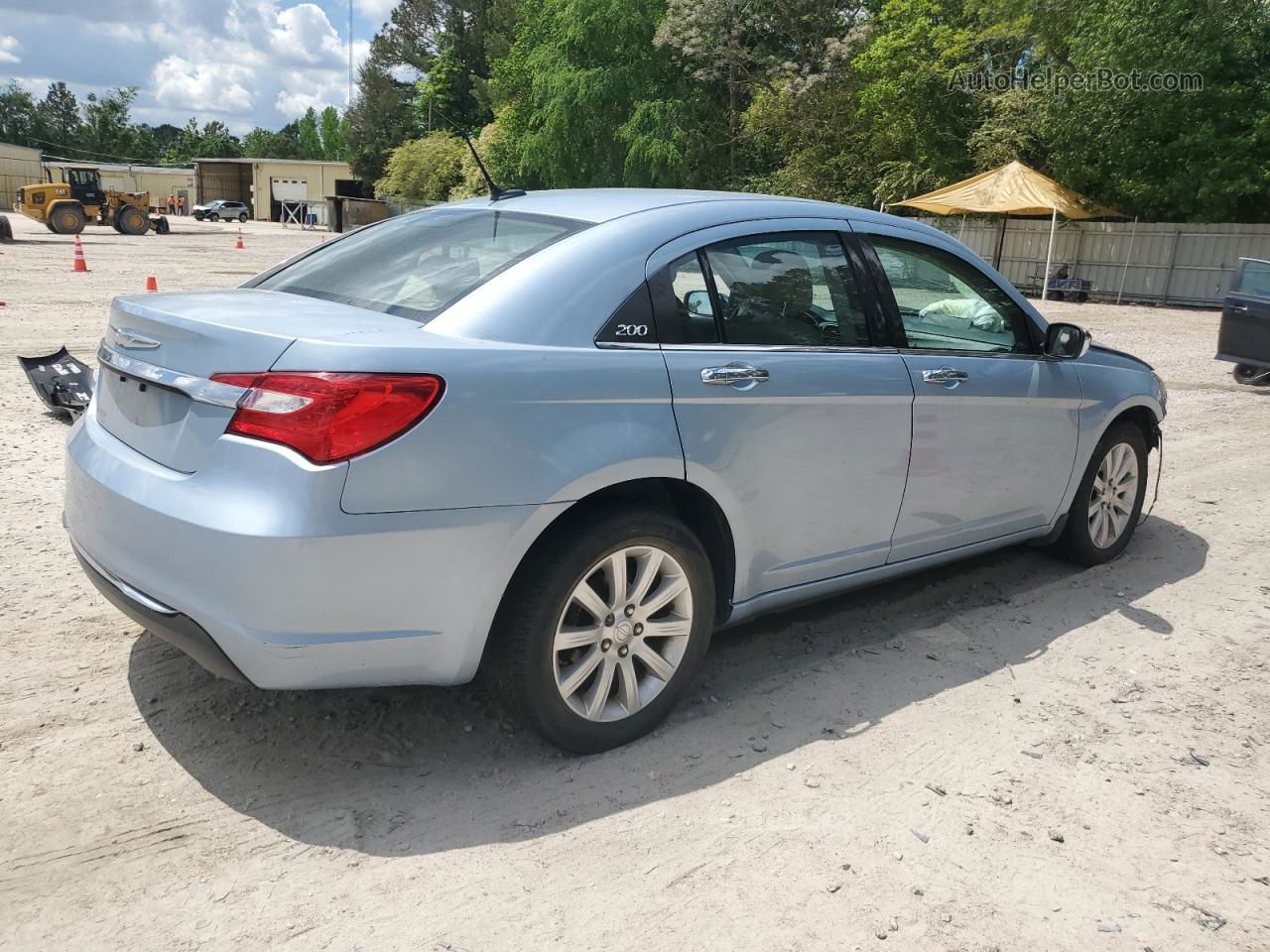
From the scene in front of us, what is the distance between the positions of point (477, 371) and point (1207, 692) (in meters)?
3.07

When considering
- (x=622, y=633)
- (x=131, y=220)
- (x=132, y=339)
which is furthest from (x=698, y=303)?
(x=131, y=220)

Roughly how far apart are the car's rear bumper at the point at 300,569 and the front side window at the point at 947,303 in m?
1.89

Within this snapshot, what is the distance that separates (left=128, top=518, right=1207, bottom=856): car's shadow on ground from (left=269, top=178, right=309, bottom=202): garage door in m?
84.1

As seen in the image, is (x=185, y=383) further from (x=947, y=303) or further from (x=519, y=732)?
(x=947, y=303)

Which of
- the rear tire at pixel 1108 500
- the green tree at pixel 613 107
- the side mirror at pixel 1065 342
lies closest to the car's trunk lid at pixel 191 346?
the side mirror at pixel 1065 342

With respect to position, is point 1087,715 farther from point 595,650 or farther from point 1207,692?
point 595,650

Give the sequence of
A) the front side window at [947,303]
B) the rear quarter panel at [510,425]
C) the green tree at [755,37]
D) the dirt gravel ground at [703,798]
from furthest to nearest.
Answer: the green tree at [755,37] → the front side window at [947,303] → the rear quarter panel at [510,425] → the dirt gravel ground at [703,798]

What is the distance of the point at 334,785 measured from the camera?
9.74ft

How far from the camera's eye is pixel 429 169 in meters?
62.0

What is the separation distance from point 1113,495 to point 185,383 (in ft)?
14.4

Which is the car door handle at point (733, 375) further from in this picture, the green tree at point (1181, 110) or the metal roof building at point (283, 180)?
the metal roof building at point (283, 180)

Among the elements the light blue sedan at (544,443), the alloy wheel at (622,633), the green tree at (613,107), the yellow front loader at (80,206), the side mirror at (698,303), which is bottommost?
the alloy wheel at (622,633)

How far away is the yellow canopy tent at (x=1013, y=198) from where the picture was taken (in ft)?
78.7

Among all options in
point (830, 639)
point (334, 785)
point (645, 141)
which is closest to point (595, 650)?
point (334, 785)
